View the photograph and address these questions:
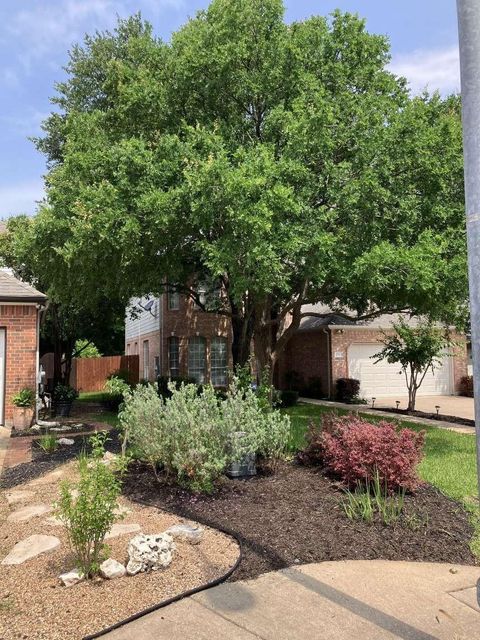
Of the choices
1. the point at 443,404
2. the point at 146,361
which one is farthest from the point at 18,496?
the point at 146,361

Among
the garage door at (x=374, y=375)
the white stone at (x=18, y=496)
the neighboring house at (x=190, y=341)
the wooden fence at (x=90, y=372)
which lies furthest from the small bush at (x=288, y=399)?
the wooden fence at (x=90, y=372)

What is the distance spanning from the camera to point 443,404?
61.9 feet

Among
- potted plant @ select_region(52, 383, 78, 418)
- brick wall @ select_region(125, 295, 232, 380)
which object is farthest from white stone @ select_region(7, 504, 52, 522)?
brick wall @ select_region(125, 295, 232, 380)

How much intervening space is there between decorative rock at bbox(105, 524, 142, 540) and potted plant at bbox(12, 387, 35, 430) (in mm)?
8265

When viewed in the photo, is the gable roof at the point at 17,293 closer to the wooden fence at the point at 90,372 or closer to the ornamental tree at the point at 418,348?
the ornamental tree at the point at 418,348

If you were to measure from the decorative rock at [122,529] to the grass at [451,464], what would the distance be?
123 inches

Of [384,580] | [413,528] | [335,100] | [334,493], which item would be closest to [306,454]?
[334,493]

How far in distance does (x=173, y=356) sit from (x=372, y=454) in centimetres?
1602

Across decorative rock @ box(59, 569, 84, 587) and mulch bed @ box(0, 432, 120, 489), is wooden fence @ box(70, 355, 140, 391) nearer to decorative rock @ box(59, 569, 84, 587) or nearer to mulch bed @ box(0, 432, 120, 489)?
mulch bed @ box(0, 432, 120, 489)

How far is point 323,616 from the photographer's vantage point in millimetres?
3572

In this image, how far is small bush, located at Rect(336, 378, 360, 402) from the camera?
2005 centimetres

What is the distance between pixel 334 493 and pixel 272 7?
1005 centimetres

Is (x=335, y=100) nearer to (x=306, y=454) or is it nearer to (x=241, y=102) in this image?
(x=241, y=102)

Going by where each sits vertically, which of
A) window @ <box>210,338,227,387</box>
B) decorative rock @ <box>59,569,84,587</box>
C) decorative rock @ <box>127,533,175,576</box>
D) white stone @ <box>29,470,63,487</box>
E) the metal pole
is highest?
the metal pole
